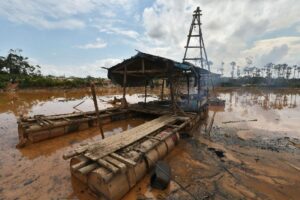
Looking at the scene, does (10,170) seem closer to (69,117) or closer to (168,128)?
(69,117)

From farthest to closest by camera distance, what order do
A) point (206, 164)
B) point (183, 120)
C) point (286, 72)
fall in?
point (286, 72) → point (183, 120) → point (206, 164)

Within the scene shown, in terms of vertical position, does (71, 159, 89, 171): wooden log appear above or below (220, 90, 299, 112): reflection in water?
above

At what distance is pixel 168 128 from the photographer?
7840 millimetres

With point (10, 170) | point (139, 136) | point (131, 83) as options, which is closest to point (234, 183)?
point (139, 136)

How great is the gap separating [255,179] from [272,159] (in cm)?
198

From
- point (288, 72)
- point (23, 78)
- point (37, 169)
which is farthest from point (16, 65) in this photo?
point (288, 72)

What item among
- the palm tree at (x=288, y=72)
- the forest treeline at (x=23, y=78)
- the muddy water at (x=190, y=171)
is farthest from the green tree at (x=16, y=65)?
the palm tree at (x=288, y=72)

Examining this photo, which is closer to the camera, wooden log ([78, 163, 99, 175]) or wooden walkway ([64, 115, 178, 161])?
wooden log ([78, 163, 99, 175])

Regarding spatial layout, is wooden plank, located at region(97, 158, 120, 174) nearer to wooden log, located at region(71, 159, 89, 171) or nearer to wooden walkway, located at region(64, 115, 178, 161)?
wooden walkway, located at region(64, 115, 178, 161)

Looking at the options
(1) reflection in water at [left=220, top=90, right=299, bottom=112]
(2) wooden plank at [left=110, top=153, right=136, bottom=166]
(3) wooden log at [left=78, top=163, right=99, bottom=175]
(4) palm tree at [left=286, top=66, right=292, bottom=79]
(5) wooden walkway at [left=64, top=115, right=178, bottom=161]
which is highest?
(4) palm tree at [left=286, top=66, right=292, bottom=79]

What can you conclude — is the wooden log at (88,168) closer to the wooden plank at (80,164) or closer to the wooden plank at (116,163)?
the wooden plank at (80,164)

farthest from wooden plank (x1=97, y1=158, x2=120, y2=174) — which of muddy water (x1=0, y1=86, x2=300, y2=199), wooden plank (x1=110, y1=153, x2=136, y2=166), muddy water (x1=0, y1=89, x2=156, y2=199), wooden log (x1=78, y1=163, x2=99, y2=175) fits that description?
muddy water (x1=0, y1=89, x2=156, y2=199)

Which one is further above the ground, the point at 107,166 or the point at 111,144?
the point at 111,144

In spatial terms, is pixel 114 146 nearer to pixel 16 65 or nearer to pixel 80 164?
pixel 80 164
